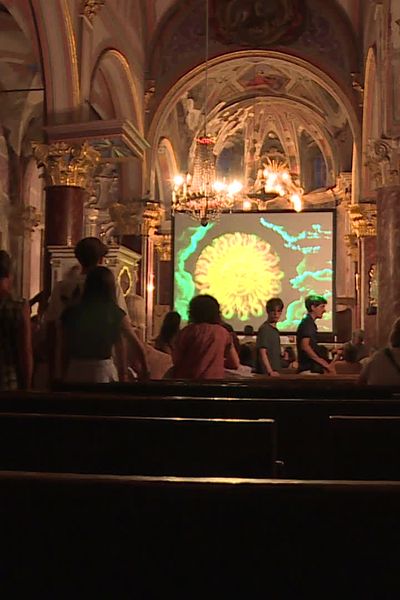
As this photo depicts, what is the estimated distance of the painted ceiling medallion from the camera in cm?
1633

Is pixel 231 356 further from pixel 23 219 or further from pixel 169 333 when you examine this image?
pixel 23 219

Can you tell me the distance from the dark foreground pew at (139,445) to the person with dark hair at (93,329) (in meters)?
1.97

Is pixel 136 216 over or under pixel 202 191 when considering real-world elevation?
under

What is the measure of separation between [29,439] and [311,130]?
2179 cm

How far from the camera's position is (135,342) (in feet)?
17.2

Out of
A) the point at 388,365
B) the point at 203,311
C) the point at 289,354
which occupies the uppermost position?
the point at 203,311

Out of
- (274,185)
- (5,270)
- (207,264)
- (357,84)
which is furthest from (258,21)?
(5,270)

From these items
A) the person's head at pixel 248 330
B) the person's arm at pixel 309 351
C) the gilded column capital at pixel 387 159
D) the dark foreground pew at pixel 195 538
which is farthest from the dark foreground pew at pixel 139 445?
the person's head at pixel 248 330

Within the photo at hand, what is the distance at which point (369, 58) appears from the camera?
15.2 m

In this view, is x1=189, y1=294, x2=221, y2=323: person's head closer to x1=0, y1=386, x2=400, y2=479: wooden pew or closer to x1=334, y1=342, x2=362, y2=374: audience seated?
x1=0, y1=386, x2=400, y2=479: wooden pew

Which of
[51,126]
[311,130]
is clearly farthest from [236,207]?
[51,126]

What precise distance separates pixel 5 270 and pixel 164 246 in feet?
56.0

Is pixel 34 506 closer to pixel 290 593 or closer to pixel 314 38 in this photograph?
pixel 290 593

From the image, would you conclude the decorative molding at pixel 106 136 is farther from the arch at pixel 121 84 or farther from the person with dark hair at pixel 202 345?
the person with dark hair at pixel 202 345
